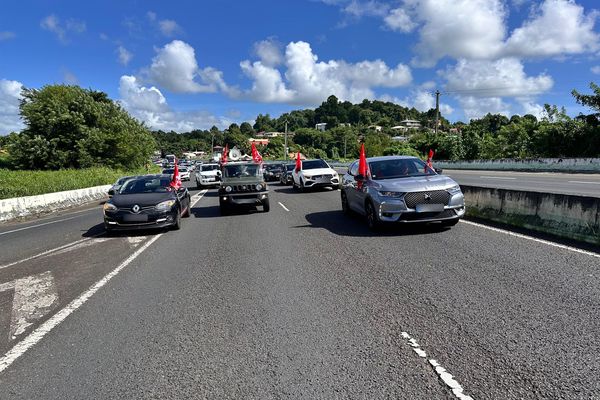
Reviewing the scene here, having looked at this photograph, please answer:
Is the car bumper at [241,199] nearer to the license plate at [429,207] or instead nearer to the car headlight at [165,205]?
the car headlight at [165,205]

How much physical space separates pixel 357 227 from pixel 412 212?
6.42 ft

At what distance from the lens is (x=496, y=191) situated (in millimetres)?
10883

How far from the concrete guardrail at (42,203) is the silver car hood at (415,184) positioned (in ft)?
49.0

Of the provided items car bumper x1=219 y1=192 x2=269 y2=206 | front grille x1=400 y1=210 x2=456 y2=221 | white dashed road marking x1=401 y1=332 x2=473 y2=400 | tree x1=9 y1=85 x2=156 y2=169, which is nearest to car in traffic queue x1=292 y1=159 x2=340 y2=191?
car bumper x1=219 y1=192 x2=269 y2=206

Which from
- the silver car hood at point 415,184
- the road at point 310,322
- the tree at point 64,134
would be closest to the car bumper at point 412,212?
the silver car hood at point 415,184

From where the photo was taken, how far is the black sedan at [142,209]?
35.5 ft

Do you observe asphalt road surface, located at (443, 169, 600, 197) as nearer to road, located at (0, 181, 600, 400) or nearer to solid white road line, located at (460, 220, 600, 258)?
solid white road line, located at (460, 220, 600, 258)

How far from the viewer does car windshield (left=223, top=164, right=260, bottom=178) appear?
15.6 metres

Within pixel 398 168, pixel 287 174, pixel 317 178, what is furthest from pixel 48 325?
pixel 287 174

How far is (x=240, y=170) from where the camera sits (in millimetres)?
15703

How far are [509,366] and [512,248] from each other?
4.58 m

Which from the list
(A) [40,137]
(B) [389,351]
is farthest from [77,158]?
(B) [389,351]

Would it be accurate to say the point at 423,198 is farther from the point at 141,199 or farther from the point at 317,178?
the point at 317,178

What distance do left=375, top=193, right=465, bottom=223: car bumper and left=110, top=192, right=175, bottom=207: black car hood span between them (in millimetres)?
5497
